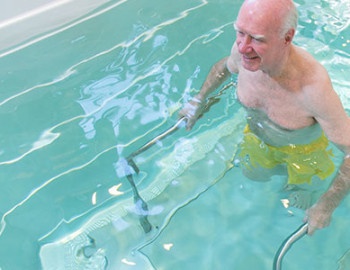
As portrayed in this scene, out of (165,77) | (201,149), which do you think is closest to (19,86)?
(165,77)

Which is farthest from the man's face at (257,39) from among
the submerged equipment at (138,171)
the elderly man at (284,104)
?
the submerged equipment at (138,171)

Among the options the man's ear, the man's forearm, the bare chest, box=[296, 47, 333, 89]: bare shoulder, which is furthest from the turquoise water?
the man's ear

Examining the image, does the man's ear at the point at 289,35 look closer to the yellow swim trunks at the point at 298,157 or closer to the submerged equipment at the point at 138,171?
the yellow swim trunks at the point at 298,157

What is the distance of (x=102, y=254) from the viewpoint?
168cm

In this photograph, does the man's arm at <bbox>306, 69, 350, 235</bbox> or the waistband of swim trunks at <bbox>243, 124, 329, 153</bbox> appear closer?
the man's arm at <bbox>306, 69, 350, 235</bbox>

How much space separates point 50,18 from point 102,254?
1.23 meters

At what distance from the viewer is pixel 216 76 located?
1.66 m

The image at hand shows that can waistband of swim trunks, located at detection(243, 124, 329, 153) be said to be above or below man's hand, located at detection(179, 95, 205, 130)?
below

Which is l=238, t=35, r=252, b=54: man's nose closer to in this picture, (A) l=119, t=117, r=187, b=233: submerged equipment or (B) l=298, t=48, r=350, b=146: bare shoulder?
(B) l=298, t=48, r=350, b=146: bare shoulder

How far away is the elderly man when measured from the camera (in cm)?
118

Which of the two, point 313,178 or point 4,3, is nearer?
point 313,178

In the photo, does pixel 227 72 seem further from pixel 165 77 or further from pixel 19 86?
pixel 19 86

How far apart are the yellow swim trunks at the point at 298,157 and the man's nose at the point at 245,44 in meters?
0.46

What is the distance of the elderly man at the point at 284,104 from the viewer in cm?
118
